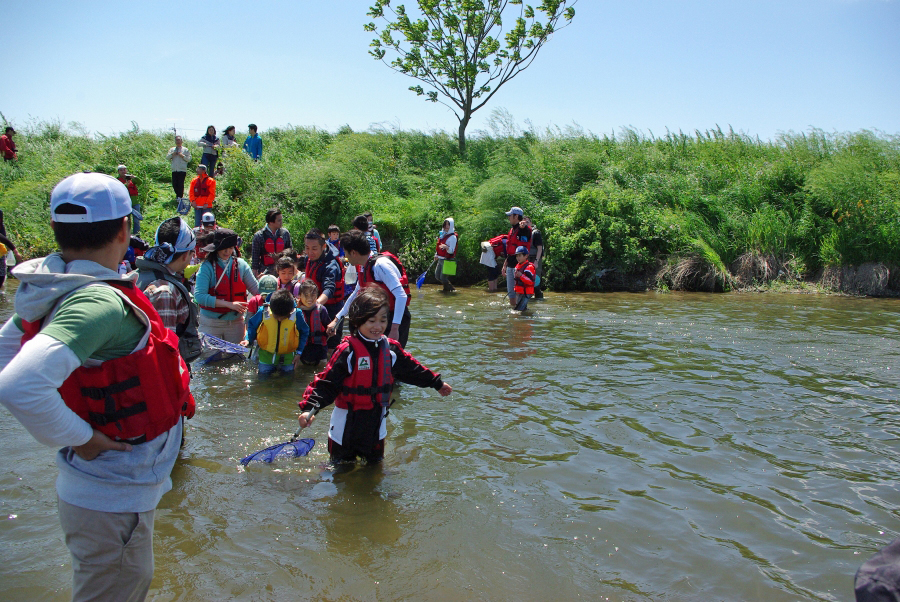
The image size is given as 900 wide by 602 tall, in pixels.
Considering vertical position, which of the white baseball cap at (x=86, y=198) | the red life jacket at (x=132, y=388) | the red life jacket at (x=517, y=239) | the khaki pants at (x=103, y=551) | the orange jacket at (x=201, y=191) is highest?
the orange jacket at (x=201, y=191)

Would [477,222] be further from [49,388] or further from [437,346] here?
[49,388]

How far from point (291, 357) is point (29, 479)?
3.13m

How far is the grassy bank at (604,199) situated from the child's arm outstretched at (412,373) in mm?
11942

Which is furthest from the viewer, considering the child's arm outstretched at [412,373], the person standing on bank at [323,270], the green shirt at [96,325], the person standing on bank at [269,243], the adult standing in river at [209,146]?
the adult standing in river at [209,146]

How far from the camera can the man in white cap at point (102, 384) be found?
206cm

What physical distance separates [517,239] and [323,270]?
20.6ft

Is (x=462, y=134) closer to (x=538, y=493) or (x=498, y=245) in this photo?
(x=498, y=245)

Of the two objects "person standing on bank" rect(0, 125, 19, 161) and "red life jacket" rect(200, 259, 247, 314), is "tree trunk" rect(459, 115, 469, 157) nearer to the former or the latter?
"person standing on bank" rect(0, 125, 19, 161)

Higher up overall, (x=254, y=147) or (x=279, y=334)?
(x=254, y=147)

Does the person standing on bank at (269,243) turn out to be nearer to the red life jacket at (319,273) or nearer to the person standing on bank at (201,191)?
the red life jacket at (319,273)

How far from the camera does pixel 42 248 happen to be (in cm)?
1847

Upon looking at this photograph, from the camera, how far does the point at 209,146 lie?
20.4 metres

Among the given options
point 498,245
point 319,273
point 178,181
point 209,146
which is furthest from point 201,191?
point 319,273

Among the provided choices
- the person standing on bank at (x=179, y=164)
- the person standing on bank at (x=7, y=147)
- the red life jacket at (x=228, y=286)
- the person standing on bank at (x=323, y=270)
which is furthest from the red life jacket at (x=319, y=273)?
the person standing on bank at (x=7, y=147)
